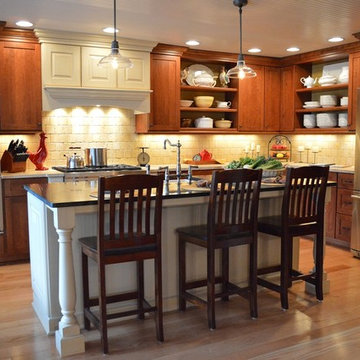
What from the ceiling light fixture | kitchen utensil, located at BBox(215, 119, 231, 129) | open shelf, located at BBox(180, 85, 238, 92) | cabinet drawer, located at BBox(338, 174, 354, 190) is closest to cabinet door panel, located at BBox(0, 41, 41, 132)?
open shelf, located at BBox(180, 85, 238, 92)

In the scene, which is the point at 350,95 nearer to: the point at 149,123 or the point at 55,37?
the point at 149,123

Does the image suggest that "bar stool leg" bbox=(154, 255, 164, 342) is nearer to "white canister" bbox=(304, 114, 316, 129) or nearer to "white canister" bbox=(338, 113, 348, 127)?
"white canister" bbox=(338, 113, 348, 127)

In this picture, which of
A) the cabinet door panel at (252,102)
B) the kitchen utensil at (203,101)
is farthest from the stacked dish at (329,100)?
the kitchen utensil at (203,101)

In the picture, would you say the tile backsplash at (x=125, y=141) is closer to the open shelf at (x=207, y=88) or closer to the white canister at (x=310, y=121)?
the white canister at (x=310, y=121)

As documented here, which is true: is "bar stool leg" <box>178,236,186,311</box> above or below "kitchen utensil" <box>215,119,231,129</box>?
below

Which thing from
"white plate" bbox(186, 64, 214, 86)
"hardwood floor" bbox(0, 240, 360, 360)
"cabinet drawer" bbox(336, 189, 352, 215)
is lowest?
"hardwood floor" bbox(0, 240, 360, 360)

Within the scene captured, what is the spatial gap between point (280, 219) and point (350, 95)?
9.19 ft

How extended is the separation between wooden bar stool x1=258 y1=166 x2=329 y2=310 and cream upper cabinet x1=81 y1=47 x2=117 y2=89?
2737 mm

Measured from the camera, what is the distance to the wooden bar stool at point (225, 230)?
10.3ft

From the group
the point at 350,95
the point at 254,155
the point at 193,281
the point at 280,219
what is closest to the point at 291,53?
the point at 350,95

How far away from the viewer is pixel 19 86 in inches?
201

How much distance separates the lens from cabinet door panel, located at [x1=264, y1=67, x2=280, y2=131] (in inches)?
268

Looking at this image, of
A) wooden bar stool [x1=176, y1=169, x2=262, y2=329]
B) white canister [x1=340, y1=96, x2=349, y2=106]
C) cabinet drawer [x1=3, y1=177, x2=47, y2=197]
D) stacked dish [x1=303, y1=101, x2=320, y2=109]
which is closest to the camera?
wooden bar stool [x1=176, y1=169, x2=262, y2=329]

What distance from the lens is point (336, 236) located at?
563 cm
